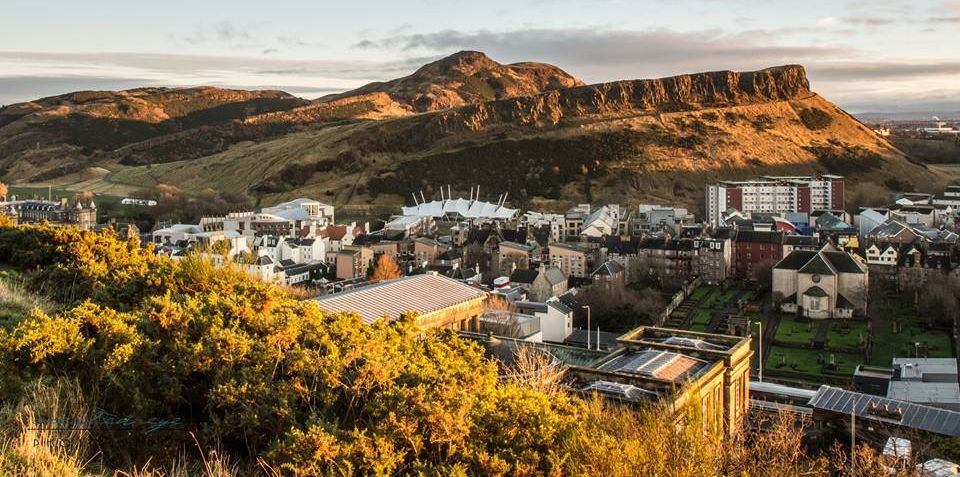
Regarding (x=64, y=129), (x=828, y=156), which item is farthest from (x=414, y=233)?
(x=64, y=129)

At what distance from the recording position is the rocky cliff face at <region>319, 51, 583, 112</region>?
469 feet

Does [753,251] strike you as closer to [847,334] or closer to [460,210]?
[847,334]

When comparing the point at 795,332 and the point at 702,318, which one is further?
the point at 702,318

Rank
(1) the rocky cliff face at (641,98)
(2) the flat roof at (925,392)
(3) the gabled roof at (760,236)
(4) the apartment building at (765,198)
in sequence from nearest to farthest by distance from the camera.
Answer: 1. (2) the flat roof at (925,392)
2. (3) the gabled roof at (760,236)
3. (4) the apartment building at (765,198)
4. (1) the rocky cliff face at (641,98)

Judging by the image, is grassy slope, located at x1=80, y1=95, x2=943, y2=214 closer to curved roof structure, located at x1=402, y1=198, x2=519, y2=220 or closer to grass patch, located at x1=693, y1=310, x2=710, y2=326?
curved roof structure, located at x1=402, y1=198, x2=519, y2=220

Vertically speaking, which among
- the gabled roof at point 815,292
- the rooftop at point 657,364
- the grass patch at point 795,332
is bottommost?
the grass patch at point 795,332

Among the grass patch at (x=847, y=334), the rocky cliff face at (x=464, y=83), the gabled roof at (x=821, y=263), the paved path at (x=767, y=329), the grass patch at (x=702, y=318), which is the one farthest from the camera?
the rocky cliff face at (x=464, y=83)

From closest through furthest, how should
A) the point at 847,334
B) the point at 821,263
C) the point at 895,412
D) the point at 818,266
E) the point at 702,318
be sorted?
1. the point at 895,412
2. the point at 847,334
3. the point at 702,318
4. the point at 818,266
5. the point at 821,263

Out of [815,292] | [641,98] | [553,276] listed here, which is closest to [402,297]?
[553,276]

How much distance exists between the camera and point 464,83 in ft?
504

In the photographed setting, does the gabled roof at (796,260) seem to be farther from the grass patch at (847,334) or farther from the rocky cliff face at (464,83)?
the rocky cliff face at (464,83)

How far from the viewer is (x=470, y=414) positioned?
17.5 feet

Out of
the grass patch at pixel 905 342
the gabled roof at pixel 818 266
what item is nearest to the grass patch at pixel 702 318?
the gabled roof at pixel 818 266

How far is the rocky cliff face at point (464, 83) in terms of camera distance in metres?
143
